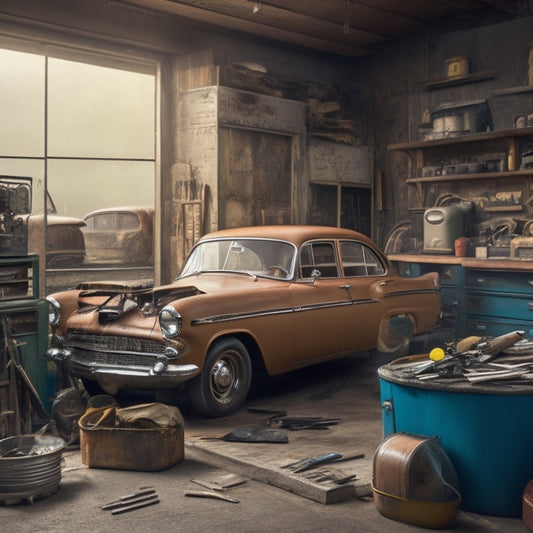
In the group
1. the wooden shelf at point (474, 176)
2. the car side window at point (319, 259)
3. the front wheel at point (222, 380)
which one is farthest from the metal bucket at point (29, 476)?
the wooden shelf at point (474, 176)

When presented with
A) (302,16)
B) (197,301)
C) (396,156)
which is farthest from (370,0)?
(197,301)

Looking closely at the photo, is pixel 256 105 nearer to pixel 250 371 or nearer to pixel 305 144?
pixel 305 144

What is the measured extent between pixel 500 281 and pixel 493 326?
1.63 ft

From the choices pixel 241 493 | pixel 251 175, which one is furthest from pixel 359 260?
pixel 241 493

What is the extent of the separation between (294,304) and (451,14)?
18.3 feet

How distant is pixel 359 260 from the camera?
23.9 feet

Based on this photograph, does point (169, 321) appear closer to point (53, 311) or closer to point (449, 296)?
point (53, 311)

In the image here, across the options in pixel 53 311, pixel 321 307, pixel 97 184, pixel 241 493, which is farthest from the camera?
pixel 97 184

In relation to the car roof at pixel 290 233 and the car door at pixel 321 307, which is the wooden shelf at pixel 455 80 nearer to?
the car roof at pixel 290 233

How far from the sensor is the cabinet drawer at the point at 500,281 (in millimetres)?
7758

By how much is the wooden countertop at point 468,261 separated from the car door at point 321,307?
195cm

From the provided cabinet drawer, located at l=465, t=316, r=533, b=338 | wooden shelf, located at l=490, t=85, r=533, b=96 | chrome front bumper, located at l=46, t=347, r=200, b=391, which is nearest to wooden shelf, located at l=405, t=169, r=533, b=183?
wooden shelf, located at l=490, t=85, r=533, b=96

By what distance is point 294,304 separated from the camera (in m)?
6.30

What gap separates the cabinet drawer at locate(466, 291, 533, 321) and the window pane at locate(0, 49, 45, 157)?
499 centimetres
